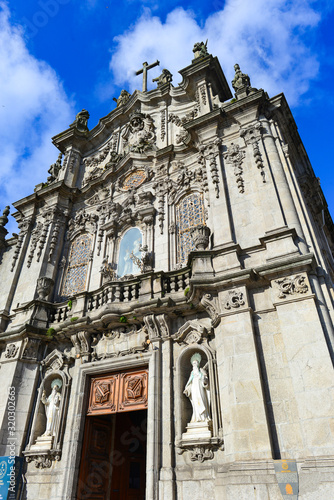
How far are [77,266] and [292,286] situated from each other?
8922 millimetres

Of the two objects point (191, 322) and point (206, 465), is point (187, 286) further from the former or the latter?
point (206, 465)

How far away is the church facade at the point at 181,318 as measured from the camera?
708cm

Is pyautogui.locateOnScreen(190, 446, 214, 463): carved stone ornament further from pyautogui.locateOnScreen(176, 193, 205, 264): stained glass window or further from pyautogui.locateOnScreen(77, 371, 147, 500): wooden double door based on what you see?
pyautogui.locateOnScreen(176, 193, 205, 264): stained glass window

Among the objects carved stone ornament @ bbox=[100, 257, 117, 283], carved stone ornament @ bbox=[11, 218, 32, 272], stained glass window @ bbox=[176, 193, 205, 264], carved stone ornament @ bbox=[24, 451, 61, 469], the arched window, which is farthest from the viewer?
carved stone ornament @ bbox=[11, 218, 32, 272]

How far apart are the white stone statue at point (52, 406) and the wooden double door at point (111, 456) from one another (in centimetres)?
100

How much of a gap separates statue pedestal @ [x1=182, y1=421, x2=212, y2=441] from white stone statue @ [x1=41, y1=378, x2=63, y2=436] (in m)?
4.25

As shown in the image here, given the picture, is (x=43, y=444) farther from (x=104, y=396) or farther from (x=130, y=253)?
(x=130, y=253)

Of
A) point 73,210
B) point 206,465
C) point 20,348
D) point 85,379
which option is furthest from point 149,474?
point 73,210

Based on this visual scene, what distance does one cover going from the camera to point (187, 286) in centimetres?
999

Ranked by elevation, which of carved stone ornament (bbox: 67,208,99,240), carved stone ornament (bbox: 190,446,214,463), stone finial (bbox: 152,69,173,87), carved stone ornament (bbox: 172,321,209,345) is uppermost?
stone finial (bbox: 152,69,173,87)

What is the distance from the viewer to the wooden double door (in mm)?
9398

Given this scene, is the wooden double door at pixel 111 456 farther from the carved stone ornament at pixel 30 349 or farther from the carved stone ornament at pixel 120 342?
the carved stone ornament at pixel 30 349

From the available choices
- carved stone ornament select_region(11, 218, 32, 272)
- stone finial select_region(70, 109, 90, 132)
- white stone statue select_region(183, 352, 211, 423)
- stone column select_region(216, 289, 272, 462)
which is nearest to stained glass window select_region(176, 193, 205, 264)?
stone column select_region(216, 289, 272, 462)

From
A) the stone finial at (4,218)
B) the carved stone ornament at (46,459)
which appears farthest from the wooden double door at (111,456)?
the stone finial at (4,218)
